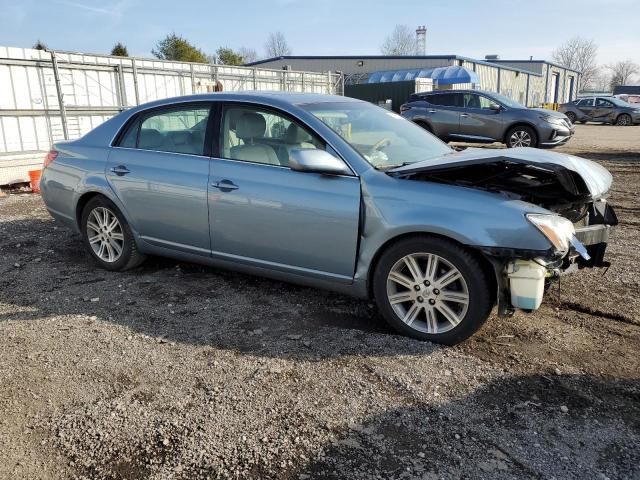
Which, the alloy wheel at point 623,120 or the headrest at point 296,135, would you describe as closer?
the headrest at point 296,135

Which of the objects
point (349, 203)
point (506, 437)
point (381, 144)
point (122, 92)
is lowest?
point (506, 437)

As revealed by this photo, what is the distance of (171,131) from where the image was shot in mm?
4793

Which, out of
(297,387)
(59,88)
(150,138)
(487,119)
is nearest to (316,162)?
(297,387)

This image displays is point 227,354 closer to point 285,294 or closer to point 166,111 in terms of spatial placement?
point 285,294

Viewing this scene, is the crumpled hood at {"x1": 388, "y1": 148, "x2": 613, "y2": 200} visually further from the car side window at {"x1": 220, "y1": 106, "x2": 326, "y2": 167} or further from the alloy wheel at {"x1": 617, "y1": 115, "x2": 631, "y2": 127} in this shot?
the alloy wheel at {"x1": 617, "y1": 115, "x2": 631, "y2": 127}

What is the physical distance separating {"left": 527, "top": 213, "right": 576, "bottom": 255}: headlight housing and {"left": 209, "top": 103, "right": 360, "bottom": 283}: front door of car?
1.13m

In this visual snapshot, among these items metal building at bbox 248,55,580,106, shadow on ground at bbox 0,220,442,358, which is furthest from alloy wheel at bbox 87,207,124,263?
metal building at bbox 248,55,580,106

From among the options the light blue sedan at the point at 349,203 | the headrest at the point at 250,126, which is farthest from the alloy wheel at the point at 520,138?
the headrest at the point at 250,126

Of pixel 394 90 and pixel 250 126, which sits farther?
pixel 394 90

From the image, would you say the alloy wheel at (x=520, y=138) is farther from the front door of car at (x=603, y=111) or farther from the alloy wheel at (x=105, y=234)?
the front door of car at (x=603, y=111)

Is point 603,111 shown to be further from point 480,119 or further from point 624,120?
point 480,119

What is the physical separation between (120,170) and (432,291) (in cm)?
297

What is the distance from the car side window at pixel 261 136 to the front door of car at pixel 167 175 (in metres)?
0.22

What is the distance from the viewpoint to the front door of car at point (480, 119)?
15.5m
